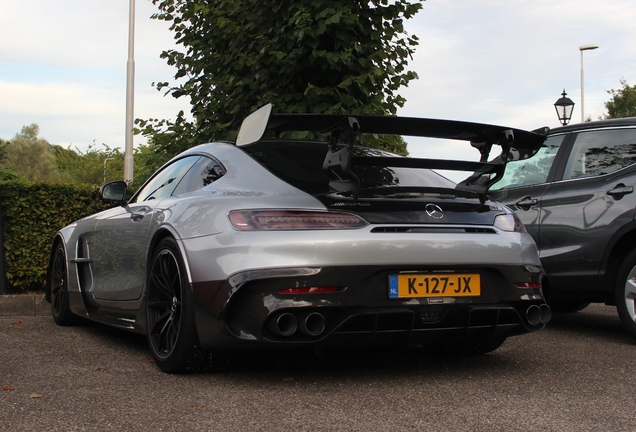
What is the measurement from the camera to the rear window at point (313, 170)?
4.23 metres

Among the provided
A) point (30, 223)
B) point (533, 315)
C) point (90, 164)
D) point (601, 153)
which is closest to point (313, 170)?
point (533, 315)

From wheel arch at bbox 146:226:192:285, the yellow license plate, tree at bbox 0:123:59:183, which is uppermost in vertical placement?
tree at bbox 0:123:59:183

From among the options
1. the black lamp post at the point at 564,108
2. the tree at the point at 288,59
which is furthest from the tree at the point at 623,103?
the tree at the point at 288,59

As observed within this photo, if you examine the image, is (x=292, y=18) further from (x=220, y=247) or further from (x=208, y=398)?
(x=208, y=398)

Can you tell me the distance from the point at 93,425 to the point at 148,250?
162 centimetres

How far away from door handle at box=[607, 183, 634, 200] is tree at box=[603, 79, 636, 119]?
43.3 m

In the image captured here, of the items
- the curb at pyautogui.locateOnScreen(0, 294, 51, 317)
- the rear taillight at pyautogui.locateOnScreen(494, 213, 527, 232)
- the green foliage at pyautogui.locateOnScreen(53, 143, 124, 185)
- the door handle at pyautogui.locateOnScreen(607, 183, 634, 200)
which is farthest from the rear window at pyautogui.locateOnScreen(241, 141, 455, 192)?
the green foliage at pyautogui.locateOnScreen(53, 143, 124, 185)

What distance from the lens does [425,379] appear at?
421 cm

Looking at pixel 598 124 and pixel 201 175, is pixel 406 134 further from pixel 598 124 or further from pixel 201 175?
pixel 598 124

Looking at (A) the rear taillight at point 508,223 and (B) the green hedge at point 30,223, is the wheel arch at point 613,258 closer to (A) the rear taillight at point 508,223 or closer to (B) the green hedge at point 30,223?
(A) the rear taillight at point 508,223

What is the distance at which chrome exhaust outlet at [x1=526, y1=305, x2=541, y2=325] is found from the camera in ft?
14.0

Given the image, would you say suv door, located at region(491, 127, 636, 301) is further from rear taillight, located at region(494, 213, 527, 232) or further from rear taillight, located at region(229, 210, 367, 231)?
rear taillight, located at region(229, 210, 367, 231)

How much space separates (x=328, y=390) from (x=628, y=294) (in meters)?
2.78

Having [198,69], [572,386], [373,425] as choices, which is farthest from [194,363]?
[198,69]
